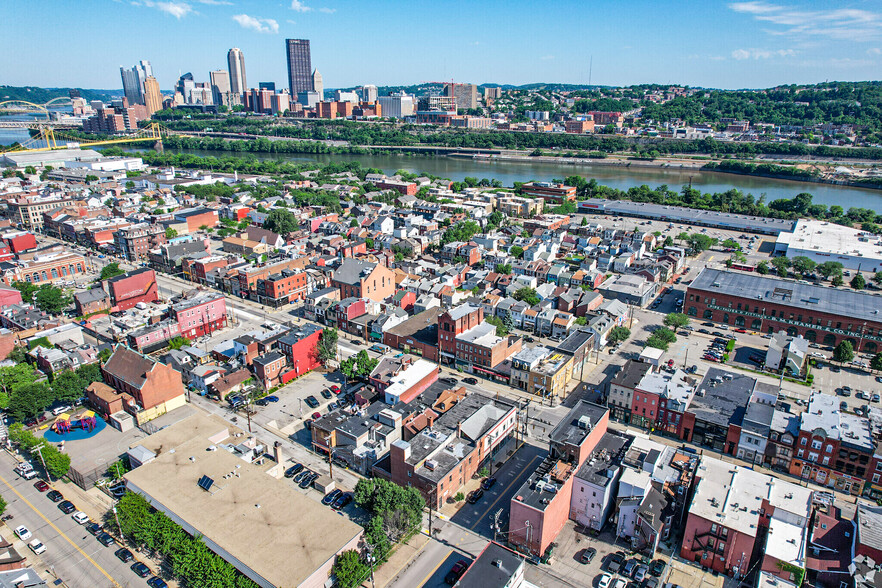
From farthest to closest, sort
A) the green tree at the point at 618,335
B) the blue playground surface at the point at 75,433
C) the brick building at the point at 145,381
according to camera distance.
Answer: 1. the green tree at the point at 618,335
2. the brick building at the point at 145,381
3. the blue playground surface at the point at 75,433

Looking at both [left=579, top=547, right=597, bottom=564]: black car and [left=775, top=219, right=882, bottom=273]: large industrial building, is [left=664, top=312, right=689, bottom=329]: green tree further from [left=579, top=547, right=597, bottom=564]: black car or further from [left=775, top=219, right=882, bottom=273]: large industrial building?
[left=775, top=219, right=882, bottom=273]: large industrial building

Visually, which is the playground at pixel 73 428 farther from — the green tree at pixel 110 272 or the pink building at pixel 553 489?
the pink building at pixel 553 489

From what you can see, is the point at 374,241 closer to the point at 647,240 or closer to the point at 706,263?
the point at 647,240

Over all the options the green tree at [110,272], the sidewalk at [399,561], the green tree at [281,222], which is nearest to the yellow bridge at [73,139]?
the green tree at [281,222]

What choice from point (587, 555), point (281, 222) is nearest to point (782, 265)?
point (587, 555)

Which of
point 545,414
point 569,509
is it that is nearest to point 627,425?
point 545,414

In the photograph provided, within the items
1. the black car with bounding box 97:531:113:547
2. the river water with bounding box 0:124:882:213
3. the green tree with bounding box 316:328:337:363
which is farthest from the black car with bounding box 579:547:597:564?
the river water with bounding box 0:124:882:213
